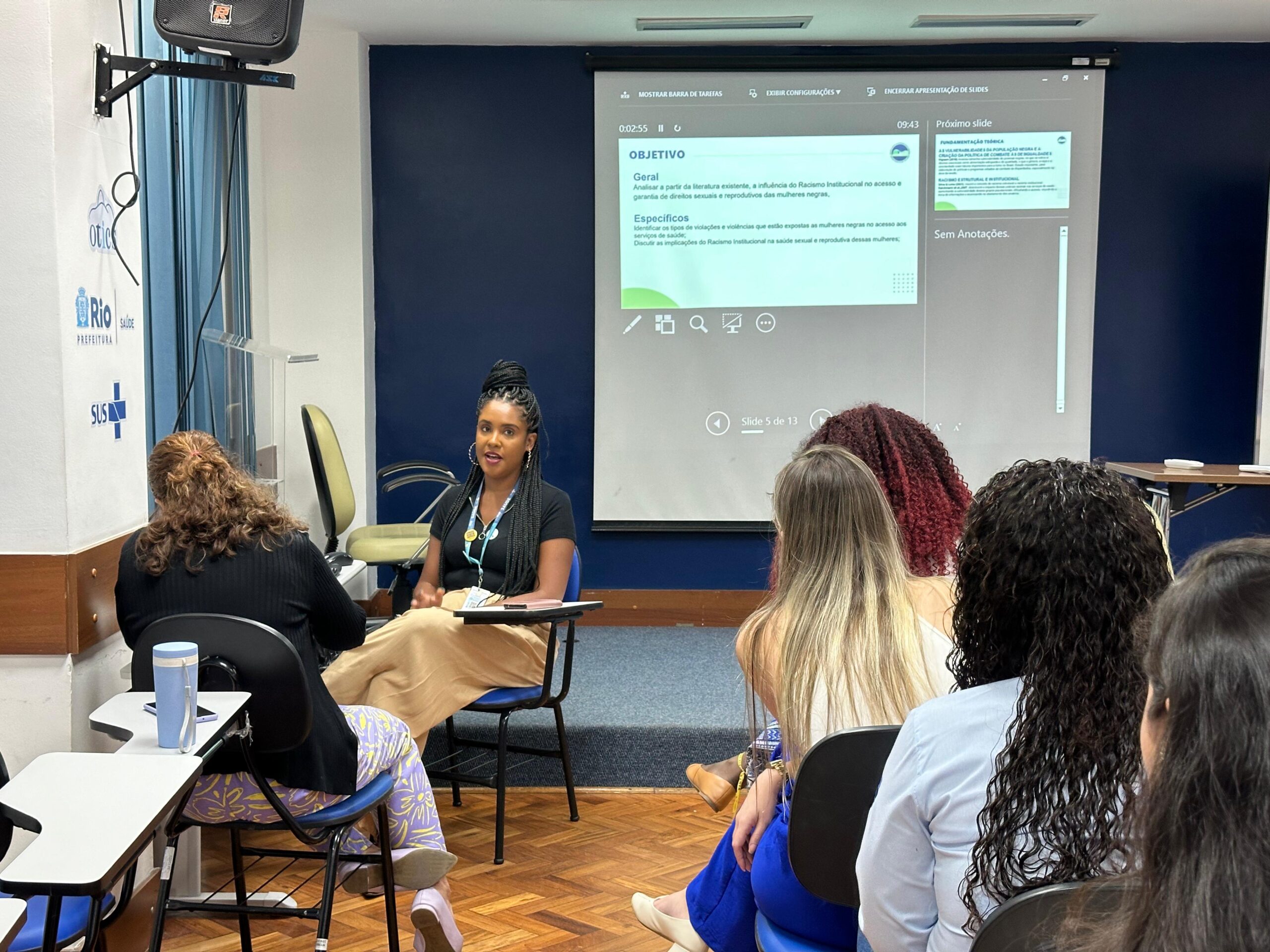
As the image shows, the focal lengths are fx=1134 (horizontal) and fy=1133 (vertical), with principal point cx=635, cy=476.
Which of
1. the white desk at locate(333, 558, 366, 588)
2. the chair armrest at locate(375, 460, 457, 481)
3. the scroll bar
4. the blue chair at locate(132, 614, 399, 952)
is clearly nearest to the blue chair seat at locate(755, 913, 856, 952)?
the blue chair at locate(132, 614, 399, 952)

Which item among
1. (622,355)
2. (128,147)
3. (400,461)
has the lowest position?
(400,461)

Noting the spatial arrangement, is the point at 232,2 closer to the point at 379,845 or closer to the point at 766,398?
the point at 379,845

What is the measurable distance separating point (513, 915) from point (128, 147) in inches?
77.1

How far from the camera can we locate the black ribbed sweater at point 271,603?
6.89 feet

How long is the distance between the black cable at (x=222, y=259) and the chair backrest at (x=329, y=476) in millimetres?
595

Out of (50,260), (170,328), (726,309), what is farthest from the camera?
(726,309)

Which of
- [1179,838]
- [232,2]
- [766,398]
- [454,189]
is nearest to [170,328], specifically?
[232,2]

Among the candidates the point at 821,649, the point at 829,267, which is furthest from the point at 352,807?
the point at 829,267

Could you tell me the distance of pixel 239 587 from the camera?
6.95ft

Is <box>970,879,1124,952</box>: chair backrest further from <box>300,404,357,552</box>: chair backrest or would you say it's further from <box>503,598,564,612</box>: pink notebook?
<box>300,404,357,552</box>: chair backrest

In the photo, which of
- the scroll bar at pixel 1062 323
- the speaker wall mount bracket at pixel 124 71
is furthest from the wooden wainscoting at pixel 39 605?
the scroll bar at pixel 1062 323

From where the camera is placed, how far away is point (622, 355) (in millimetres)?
5285

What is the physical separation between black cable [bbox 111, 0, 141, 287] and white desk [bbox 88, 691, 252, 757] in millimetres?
1029

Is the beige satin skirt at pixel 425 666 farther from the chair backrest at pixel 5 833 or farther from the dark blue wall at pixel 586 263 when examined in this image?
the dark blue wall at pixel 586 263
